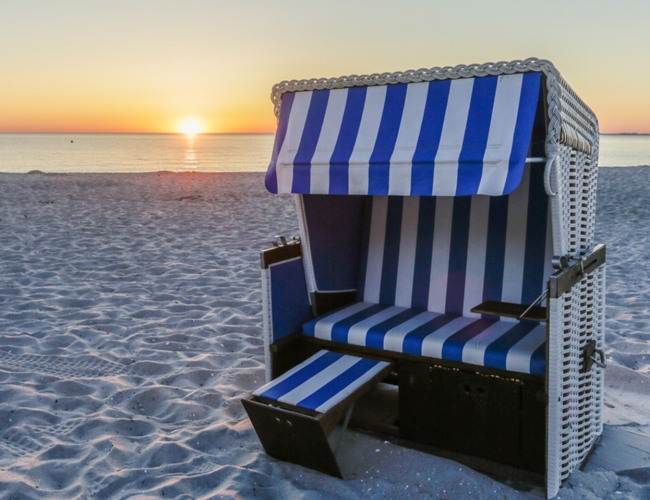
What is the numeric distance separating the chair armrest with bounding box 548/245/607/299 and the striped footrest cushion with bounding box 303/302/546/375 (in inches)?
14.5

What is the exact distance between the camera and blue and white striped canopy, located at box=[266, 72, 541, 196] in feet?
8.07

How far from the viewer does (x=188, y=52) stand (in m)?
13.6

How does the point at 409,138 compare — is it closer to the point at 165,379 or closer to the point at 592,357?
the point at 592,357

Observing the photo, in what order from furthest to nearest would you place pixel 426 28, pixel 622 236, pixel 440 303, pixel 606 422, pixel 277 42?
pixel 277 42
pixel 622 236
pixel 426 28
pixel 440 303
pixel 606 422

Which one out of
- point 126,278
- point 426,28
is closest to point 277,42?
point 426,28

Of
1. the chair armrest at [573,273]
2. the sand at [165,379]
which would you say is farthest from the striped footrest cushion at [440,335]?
the sand at [165,379]

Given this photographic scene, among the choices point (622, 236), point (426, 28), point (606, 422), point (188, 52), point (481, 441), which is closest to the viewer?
point (481, 441)

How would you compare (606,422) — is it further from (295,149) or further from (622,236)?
(622,236)

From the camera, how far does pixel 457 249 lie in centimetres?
349

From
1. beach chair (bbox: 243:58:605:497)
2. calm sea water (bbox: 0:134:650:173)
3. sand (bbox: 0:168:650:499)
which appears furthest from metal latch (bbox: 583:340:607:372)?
calm sea water (bbox: 0:134:650:173)

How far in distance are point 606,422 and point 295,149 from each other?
2.23 meters

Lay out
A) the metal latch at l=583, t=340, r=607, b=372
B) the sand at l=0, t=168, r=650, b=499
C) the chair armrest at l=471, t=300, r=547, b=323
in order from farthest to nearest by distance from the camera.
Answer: the chair armrest at l=471, t=300, r=547, b=323
the metal latch at l=583, t=340, r=607, b=372
the sand at l=0, t=168, r=650, b=499

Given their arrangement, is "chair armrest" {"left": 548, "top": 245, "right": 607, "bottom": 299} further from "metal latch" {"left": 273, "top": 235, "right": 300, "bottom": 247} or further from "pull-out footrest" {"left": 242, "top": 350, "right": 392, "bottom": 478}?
"metal latch" {"left": 273, "top": 235, "right": 300, "bottom": 247}

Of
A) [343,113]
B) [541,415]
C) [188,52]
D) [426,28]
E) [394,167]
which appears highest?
[188,52]
